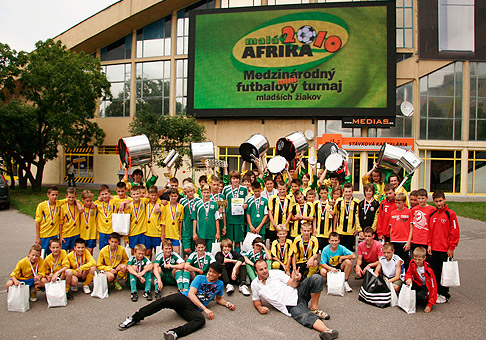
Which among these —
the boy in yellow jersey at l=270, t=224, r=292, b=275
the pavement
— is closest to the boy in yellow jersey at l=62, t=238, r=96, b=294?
the pavement

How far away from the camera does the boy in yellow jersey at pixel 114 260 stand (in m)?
6.60

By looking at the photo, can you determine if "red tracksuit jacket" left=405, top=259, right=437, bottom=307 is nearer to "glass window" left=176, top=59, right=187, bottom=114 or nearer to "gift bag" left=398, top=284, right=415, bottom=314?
"gift bag" left=398, top=284, right=415, bottom=314

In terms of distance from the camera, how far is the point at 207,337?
484cm

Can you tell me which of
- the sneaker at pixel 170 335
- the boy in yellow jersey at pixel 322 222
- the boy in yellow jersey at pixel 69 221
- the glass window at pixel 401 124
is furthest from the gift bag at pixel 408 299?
the glass window at pixel 401 124

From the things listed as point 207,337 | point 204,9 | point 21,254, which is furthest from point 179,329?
point 204,9

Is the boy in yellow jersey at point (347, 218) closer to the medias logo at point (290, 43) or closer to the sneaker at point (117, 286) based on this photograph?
the sneaker at point (117, 286)

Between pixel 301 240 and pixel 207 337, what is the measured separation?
8.35 ft

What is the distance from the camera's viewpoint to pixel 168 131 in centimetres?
2142

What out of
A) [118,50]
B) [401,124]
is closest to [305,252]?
[401,124]

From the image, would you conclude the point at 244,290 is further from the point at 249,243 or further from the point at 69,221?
the point at 69,221

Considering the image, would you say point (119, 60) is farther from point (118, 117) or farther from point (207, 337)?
point (207, 337)

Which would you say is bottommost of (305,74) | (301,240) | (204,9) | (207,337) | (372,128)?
(207,337)

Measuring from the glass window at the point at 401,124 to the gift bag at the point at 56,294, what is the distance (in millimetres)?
22203

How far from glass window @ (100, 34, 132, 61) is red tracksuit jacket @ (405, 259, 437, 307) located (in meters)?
26.9
